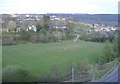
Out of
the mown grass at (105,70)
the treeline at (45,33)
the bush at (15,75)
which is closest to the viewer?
the bush at (15,75)

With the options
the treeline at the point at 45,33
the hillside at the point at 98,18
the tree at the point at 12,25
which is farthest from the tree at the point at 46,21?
the tree at the point at 12,25

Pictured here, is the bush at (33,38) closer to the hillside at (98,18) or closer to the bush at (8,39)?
the bush at (8,39)

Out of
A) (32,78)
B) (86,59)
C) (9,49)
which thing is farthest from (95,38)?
(9,49)

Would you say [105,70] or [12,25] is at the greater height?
[12,25]

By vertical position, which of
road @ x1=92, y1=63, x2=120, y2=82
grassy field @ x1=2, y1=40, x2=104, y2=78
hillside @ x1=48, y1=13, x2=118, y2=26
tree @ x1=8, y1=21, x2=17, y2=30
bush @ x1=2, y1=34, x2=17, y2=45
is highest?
hillside @ x1=48, y1=13, x2=118, y2=26

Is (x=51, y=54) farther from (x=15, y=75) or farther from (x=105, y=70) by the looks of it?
(x=105, y=70)

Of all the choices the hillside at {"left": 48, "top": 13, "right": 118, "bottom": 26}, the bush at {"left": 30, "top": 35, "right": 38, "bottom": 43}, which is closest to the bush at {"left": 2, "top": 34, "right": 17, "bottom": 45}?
the bush at {"left": 30, "top": 35, "right": 38, "bottom": 43}

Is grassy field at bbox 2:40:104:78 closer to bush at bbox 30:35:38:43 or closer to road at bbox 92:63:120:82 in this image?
bush at bbox 30:35:38:43

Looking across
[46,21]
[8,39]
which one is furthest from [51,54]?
[8,39]
